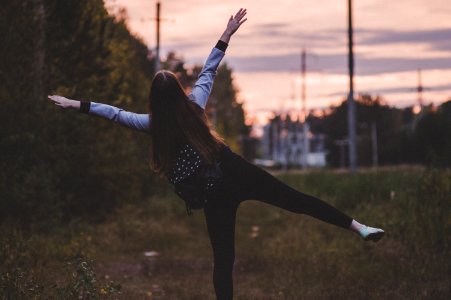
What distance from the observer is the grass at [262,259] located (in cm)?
837

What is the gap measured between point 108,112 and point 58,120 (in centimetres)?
826

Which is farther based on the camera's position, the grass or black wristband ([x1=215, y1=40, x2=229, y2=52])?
the grass

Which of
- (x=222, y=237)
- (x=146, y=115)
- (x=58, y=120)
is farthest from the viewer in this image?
(x=58, y=120)

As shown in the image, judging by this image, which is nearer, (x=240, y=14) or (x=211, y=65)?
(x=211, y=65)

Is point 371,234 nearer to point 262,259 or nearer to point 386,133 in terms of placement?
point 262,259

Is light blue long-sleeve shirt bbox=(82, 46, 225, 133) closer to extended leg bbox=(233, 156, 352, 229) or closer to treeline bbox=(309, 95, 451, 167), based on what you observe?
extended leg bbox=(233, 156, 352, 229)

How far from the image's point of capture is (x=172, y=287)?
984 cm

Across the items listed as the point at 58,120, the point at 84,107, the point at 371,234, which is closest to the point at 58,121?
the point at 58,120

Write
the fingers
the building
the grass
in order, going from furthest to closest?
the building → the grass → the fingers

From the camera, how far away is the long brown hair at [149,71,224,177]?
540 centimetres

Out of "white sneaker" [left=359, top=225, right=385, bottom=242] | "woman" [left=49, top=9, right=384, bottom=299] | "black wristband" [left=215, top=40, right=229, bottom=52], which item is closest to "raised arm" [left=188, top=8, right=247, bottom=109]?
"black wristband" [left=215, top=40, right=229, bottom=52]

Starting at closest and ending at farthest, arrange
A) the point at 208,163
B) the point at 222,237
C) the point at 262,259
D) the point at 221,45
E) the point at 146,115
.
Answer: the point at 208,163, the point at 222,237, the point at 146,115, the point at 221,45, the point at 262,259

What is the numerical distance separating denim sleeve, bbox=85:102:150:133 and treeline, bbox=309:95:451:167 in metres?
20.6

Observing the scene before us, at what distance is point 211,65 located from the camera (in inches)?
231
